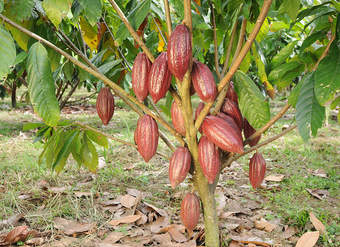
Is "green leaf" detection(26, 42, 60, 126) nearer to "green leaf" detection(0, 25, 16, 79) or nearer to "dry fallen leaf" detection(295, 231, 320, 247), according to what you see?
"green leaf" detection(0, 25, 16, 79)

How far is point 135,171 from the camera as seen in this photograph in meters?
2.06

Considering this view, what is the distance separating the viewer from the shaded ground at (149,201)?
127 cm

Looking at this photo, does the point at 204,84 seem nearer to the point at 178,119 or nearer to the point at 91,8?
the point at 178,119

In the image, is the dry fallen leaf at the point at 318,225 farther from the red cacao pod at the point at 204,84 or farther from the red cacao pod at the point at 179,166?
the red cacao pod at the point at 204,84

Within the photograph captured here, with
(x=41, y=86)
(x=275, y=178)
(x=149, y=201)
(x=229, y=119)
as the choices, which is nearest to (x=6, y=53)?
(x=41, y=86)

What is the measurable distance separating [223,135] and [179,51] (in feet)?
0.75

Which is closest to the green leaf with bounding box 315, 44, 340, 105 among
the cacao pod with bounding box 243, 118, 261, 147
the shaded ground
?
the cacao pod with bounding box 243, 118, 261, 147

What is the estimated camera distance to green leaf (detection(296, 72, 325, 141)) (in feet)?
2.31

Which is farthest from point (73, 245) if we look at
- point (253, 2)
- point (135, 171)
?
point (253, 2)

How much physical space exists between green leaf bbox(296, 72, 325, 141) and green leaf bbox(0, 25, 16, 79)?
629 millimetres

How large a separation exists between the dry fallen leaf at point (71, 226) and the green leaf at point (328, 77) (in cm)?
101

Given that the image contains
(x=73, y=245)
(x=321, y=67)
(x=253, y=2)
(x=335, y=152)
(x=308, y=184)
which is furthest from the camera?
(x=335, y=152)

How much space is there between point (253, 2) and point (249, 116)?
0.31m

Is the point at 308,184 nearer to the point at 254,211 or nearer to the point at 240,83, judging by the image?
the point at 254,211
